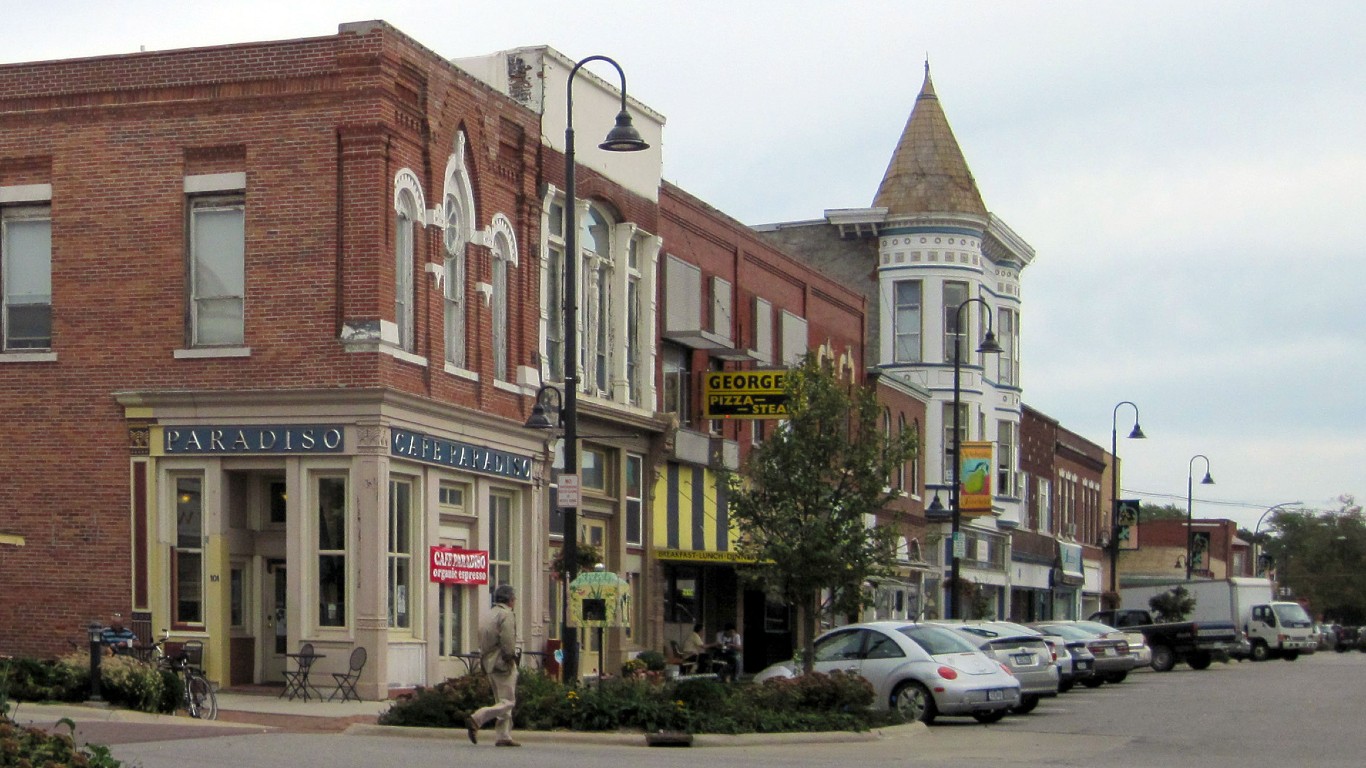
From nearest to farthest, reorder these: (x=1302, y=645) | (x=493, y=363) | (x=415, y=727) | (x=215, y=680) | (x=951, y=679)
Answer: (x=415, y=727), (x=951, y=679), (x=215, y=680), (x=493, y=363), (x=1302, y=645)

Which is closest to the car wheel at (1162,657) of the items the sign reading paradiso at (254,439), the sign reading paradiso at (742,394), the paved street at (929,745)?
the sign reading paradiso at (742,394)

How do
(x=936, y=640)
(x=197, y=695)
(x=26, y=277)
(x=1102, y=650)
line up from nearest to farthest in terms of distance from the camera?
1. (x=197, y=695)
2. (x=936, y=640)
3. (x=26, y=277)
4. (x=1102, y=650)

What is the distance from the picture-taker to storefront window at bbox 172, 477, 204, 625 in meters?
27.1

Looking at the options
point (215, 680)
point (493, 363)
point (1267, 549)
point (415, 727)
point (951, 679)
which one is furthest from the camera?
point (1267, 549)

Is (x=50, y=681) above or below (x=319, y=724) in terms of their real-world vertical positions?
above

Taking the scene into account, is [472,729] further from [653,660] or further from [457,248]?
[653,660]

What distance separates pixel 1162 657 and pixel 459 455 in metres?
27.2

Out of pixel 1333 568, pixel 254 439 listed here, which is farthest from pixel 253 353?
pixel 1333 568

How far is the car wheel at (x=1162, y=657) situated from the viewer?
1988 inches

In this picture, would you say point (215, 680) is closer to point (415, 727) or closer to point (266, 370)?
point (266, 370)

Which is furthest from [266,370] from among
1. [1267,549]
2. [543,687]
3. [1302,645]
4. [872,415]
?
[1267,549]

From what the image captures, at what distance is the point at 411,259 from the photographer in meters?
28.1

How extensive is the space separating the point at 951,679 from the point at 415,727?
24.0 feet

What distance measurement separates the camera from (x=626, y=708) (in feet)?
68.6
